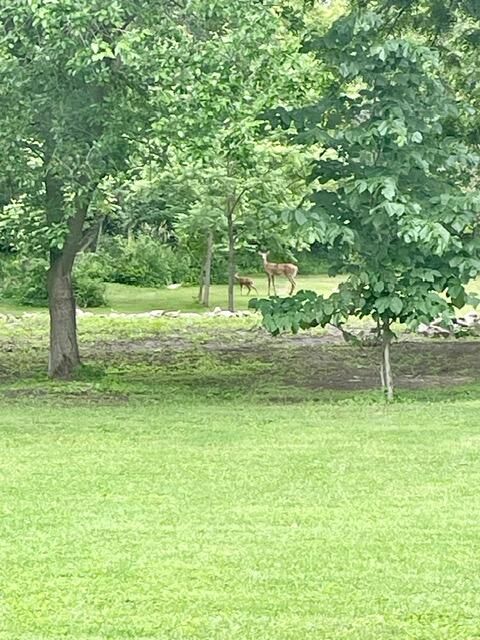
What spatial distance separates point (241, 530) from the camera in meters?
6.14

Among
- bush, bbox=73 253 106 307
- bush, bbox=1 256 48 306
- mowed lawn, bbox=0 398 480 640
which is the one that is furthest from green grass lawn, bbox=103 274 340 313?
mowed lawn, bbox=0 398 480 640

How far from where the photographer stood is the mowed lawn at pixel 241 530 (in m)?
4.73

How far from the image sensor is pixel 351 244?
11.4 meters

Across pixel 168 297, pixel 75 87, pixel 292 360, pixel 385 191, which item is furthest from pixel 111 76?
pixel 168 297

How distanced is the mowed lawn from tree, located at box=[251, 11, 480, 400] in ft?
5.74

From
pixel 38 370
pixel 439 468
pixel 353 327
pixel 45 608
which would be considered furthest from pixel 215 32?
pixel 353 327

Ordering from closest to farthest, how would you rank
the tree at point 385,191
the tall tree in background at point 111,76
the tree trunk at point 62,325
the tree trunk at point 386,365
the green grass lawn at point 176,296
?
the tall tree in background at point 111,76, the tree at point 385,191, the tree trunk at point 386,365, the tree trunk at point 62,325, the green grass lawn at point 176,296

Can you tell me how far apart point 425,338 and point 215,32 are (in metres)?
9.70

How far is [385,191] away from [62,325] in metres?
5.27

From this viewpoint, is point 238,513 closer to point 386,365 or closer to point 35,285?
point 386,365

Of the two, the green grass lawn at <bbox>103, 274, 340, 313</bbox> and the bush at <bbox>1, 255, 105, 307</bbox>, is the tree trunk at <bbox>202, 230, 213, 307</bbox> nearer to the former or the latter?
the green grass lawn at <bbox>103, 274, 340, 313</bbox>

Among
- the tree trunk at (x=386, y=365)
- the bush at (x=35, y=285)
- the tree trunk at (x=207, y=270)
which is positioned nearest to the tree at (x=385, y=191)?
the tree trunk at (x=386, y=365)

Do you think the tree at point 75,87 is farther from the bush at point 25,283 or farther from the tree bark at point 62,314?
the bush at point 25,283

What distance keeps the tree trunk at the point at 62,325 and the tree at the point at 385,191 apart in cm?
354
